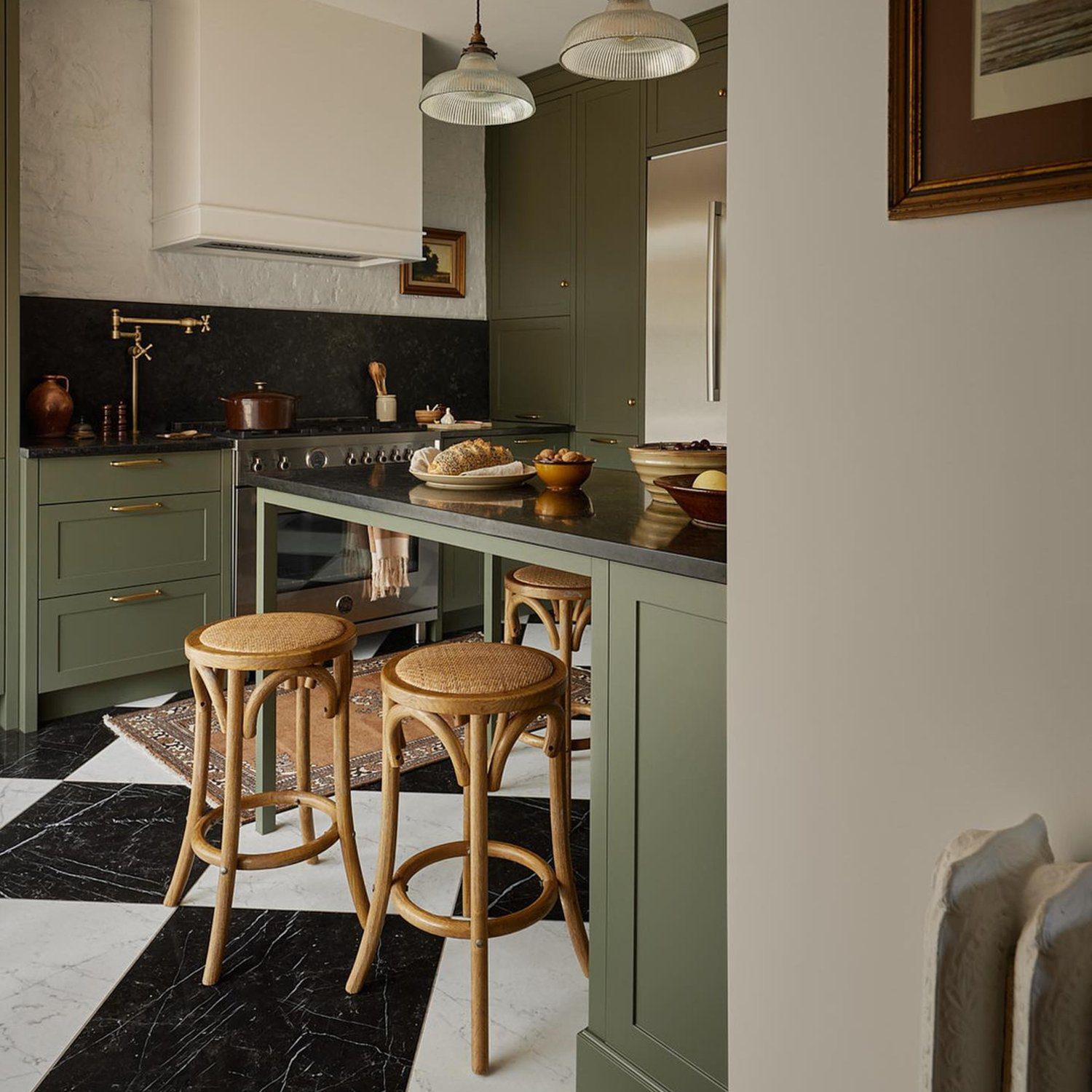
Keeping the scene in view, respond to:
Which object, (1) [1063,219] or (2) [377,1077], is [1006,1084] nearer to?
(1) [1063,219]

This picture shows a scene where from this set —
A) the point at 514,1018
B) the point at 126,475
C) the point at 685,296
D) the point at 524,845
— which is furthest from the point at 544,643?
the point at 514,1018

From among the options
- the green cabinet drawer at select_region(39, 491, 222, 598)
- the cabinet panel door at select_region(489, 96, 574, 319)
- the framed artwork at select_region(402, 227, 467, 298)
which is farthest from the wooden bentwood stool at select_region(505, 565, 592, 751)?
the framed artwork at select_region(402, 227, 467, 298)

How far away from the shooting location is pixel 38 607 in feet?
11.2

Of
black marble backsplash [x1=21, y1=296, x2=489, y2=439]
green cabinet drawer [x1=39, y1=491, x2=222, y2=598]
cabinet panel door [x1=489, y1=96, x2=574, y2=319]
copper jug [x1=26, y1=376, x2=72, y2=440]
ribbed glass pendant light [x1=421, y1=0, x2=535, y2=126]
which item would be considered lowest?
green cabinet drawer [x1=39, y1=491, x2=222, y2=598]

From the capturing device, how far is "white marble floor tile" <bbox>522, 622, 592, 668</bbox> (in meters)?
4.34

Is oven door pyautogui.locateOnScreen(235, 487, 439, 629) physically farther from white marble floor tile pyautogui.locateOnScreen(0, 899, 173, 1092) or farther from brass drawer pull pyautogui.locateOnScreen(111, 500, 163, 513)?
white marble floor tile pyautogui.locateOnScreen(0, 899, 173, 1092)

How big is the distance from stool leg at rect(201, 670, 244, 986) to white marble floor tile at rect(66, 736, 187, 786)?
1.02 meters

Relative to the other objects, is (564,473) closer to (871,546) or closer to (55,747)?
(871,546)

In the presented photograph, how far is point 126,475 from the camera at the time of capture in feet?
11.7

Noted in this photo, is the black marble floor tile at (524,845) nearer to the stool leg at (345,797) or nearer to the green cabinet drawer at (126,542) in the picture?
the stool leg at (345,797)

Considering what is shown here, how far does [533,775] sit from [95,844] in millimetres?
1204

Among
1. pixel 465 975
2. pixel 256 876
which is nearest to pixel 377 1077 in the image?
pixel 465 975

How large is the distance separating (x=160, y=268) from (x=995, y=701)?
4.03m

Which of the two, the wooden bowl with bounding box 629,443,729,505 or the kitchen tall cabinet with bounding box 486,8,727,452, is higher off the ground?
the kitchen tall cabinet with bounding box 486,8,727,452
